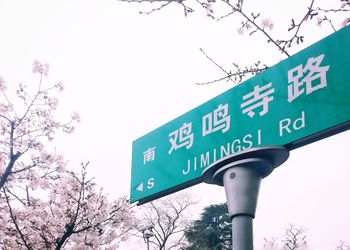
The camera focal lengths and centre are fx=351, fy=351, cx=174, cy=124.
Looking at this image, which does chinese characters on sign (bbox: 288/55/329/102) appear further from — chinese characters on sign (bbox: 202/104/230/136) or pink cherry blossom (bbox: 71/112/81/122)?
pink cherry blossom (bbox: 71/112/81/122)

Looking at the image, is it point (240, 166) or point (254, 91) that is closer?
point (240, 166)

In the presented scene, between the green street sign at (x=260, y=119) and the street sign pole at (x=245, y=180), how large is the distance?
13cm

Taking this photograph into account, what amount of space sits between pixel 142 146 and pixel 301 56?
1349mm

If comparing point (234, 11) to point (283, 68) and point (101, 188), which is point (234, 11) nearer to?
point (283, 68)

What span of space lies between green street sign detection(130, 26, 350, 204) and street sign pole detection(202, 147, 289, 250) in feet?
0.41

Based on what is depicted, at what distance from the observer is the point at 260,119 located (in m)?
1.92

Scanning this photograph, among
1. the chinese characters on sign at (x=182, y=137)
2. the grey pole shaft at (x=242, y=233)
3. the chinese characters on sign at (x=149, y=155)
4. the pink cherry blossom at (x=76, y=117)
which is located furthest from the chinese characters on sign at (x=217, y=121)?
the pink cherry blossom at (x=76, y=117)

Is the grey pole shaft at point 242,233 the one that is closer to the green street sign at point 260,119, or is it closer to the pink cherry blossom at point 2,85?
the green street sign at point 260,119

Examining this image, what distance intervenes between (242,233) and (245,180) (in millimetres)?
247

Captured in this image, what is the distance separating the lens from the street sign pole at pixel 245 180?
153cm

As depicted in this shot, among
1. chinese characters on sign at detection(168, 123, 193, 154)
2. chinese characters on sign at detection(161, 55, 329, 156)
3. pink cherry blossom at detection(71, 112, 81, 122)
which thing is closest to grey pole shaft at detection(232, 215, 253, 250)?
chinese characters on sign at detection(161, 55, 329, 156)

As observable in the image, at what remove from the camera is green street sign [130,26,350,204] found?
1.67 m

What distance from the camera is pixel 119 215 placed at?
12.2m

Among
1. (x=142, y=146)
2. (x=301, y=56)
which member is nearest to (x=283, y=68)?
(x=301, y=56)
